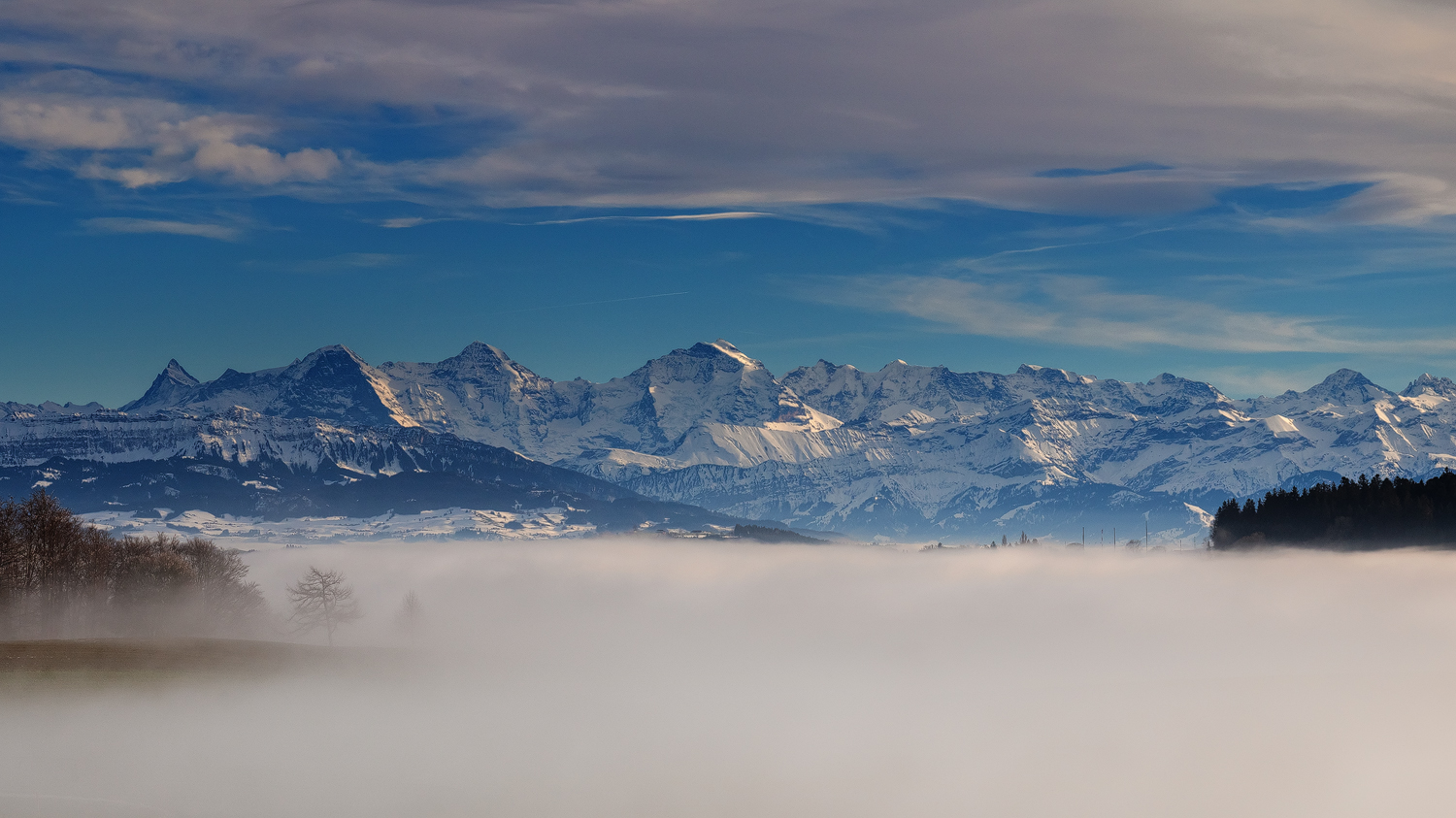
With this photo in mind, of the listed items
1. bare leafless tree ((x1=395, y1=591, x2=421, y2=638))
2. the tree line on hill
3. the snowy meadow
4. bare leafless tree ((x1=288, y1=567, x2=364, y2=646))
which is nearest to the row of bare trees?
bare leafless tree ((x1=288, y1=567, x2=364, y2=646))

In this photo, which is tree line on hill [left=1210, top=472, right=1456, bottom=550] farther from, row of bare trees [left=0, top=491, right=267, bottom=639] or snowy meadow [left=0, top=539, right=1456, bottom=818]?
row of bare trees [left=0, top=491, right=267, bottom=639]

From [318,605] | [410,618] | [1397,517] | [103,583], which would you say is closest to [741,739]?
[318,605]

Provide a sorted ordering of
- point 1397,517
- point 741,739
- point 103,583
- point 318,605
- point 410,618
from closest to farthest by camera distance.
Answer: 1. point 103,583
2. point 741,739
3. point 318,605
4. point 410,618
5. point 1397,517

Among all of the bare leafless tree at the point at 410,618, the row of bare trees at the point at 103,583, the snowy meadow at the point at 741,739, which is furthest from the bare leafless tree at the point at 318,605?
the bare leafless tree at the point at 410,618

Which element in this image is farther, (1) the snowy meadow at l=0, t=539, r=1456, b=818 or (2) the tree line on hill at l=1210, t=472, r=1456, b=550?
(2) the tree line on hill at l=1210, t=472, r=1456, b=550

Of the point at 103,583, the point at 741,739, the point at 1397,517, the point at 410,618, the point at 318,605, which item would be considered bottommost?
the point at 741,739

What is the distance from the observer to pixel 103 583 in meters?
131

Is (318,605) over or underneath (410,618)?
over

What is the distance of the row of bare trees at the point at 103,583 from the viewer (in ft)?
370

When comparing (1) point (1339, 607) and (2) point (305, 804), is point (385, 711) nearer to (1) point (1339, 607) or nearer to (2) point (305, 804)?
(2) point (305, 804)

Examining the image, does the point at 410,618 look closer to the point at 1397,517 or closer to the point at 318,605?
the point at 318,605

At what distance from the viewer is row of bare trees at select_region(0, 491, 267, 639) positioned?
370 ft

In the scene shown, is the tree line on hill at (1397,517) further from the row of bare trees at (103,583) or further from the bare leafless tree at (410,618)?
the row of bare trees at (103,583)

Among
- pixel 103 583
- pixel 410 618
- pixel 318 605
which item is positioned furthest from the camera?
pixel 410 618
